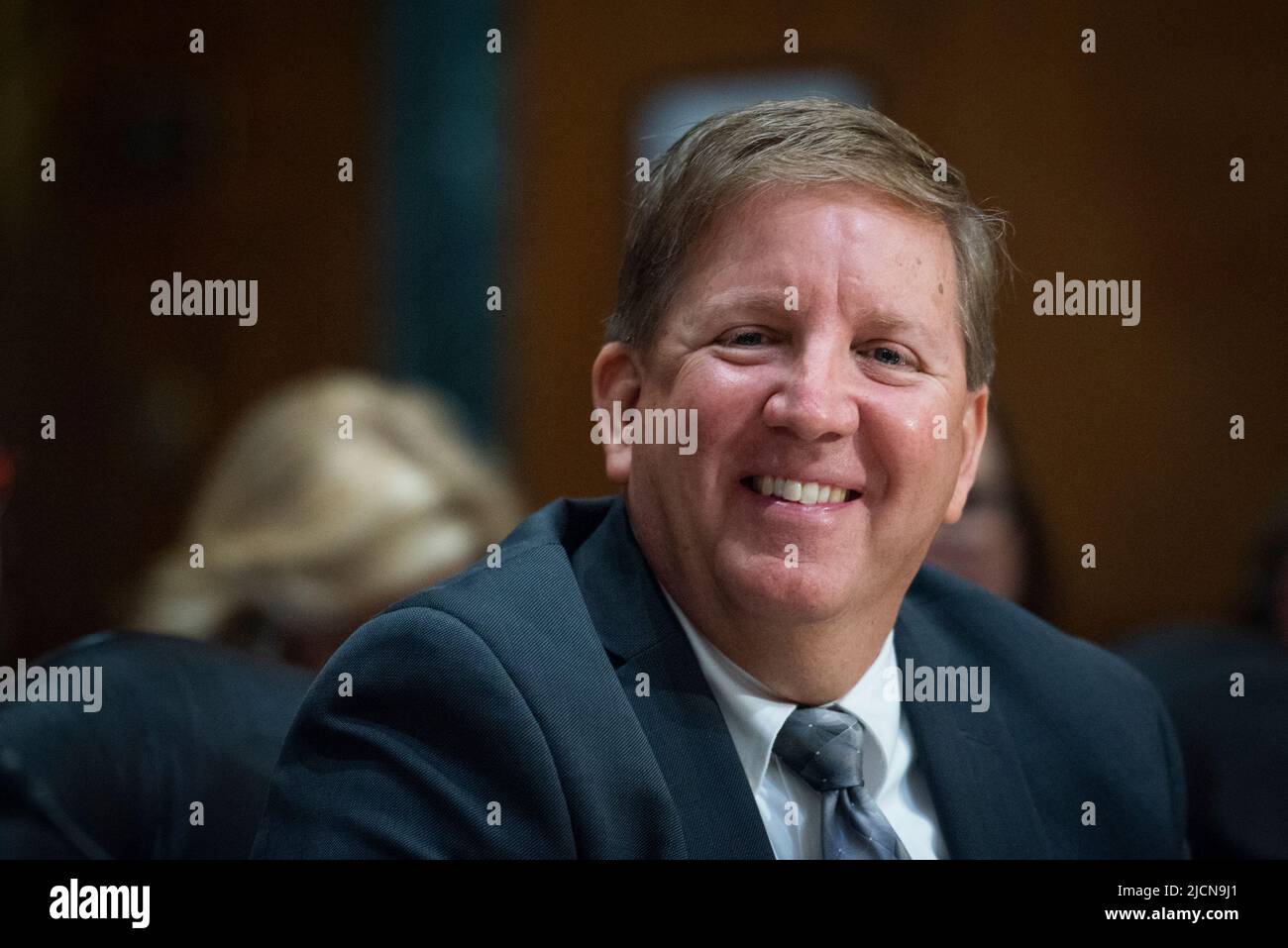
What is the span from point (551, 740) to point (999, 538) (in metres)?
1.27

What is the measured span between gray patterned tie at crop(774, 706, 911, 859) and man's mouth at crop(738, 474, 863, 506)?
0.21 metres

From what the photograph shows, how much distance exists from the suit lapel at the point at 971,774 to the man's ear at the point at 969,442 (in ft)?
0.56

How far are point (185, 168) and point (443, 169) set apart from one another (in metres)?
0.51

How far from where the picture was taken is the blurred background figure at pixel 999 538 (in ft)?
7.09

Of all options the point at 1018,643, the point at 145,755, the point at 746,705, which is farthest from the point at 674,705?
the point at 145,755

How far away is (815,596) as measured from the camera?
1217 mm

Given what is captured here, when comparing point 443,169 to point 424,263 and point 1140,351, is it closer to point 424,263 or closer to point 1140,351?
point 424,263

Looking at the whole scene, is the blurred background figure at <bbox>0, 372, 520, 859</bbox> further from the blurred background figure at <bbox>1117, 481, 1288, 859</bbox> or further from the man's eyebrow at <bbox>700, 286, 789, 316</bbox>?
the blurred background figure at <bbox>1117, 481, 1288, 859</bbox>

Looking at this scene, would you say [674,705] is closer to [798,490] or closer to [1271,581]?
[798,490]

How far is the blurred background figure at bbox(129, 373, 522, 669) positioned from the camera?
1956mm

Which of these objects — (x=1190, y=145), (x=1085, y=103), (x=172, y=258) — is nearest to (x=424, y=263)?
(x=172, y=258)

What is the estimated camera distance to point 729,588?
1.23 m

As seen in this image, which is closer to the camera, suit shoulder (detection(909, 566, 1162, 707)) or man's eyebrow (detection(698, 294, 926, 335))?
man's eyebrow (detection(698, 294, 926, 335))

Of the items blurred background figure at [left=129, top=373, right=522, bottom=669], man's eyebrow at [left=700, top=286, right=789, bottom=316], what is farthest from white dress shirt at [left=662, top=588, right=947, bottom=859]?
blurred background figure at [left=129, top=373, right=522, bottom=669]
